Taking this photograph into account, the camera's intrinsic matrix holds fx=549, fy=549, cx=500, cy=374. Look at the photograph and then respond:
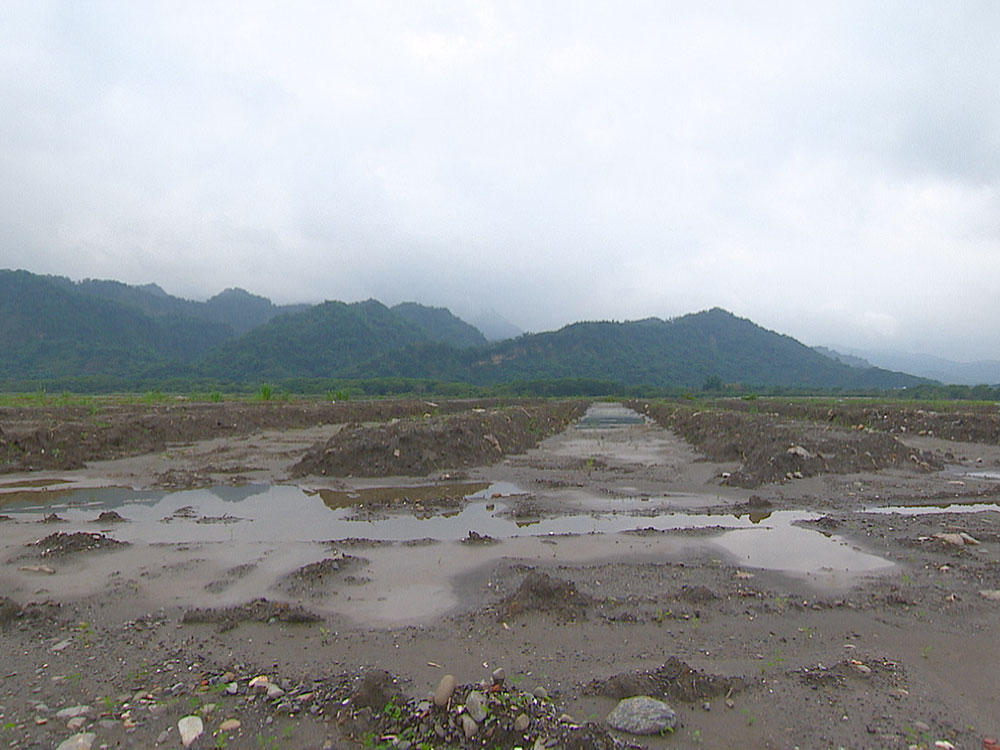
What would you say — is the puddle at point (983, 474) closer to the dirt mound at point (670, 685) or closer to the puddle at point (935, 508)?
the puddle at point (935, 508)

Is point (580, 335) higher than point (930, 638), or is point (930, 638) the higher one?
point (580, 335)

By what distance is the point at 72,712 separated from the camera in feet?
13.1

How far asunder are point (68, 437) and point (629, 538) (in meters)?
18.2

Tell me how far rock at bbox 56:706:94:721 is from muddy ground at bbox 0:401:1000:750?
0.6 inches

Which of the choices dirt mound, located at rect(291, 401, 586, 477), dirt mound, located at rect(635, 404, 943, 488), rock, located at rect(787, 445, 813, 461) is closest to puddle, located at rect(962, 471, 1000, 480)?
dirt mound, located at rect(635, 404, 943, 488)

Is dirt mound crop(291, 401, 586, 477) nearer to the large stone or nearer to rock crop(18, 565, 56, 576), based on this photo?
rock crop(18, 565, 56, 576)

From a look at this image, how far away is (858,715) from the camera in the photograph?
396cm

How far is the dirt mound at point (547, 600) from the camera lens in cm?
584

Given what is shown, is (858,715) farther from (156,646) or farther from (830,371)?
(830,371)

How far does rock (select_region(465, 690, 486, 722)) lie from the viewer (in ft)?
12.3

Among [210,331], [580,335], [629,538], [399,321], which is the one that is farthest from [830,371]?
[210,331]

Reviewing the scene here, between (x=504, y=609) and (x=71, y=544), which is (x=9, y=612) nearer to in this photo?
(x=71, y=544)

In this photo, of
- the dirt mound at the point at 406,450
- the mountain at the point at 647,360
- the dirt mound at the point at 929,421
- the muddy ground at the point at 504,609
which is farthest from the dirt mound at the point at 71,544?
the mountain at the point at 647,360

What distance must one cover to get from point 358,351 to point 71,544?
5825 inches
